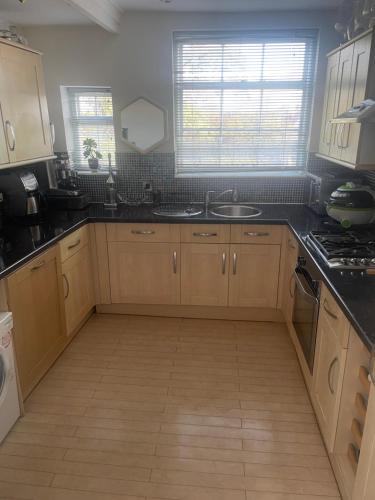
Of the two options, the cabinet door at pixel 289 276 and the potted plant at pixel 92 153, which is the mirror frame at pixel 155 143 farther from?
the cabinet door at pixel 289 276

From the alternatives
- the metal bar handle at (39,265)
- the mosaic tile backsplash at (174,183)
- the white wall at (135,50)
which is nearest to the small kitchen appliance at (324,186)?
the mosaic tile backsplash at (174,183)

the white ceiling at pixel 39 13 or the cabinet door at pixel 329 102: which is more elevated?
the white ceiling at pixel 39 13

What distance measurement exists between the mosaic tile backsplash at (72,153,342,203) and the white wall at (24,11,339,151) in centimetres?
33

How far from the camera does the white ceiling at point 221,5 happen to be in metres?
2.78

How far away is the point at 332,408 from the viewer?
1700 mm

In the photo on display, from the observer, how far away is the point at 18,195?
2.69 m

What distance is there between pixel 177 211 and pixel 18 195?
128 cm

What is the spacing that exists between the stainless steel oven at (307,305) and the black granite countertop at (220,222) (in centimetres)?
11

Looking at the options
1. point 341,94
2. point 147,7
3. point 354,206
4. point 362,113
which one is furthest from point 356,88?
point 147,7

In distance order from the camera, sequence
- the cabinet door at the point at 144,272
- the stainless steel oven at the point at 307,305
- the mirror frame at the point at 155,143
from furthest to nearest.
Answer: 1. the mirror frame at the point at 155,143
2. the cabinet door at the point at 144,272
3. the stainless steel oven at the point at 307,305

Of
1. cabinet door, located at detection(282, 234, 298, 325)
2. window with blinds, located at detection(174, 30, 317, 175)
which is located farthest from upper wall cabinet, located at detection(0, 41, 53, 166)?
cabinet door, located at detection(282, 234, 298, 325)

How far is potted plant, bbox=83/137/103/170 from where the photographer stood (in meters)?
3.49

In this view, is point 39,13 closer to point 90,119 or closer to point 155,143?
point 90,119

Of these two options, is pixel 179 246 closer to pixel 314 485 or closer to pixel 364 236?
pixel 364 236
